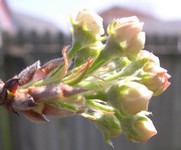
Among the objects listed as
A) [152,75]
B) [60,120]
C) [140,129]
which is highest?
[152,75]

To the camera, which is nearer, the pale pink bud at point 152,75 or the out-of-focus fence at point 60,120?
the pale pink bud at point 152,75

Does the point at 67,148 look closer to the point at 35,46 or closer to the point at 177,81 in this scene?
the point at 35,46

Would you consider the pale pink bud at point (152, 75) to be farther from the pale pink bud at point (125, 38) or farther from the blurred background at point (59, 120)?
the blurred background at point (59, 120)

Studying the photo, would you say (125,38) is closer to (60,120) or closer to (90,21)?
(90,21)

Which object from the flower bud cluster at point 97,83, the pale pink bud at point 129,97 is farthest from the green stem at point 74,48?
the pale pink bud at point 129,97

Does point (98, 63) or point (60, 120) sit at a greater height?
point (98, 63)

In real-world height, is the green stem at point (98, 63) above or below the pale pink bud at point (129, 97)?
above

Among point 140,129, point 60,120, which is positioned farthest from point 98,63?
point 60,120
